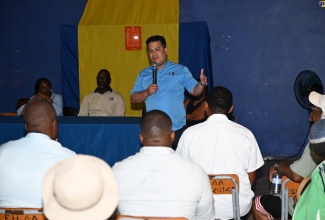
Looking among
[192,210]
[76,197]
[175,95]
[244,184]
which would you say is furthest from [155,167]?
[175,95]

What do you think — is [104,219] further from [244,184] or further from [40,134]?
[244,184]

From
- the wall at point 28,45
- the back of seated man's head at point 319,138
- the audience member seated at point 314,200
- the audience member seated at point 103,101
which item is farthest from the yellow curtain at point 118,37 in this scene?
the audience member seated at point 314,200

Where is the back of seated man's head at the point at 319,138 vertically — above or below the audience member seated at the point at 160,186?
above

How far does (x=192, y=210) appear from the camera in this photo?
255 cm

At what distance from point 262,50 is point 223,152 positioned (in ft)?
15.7

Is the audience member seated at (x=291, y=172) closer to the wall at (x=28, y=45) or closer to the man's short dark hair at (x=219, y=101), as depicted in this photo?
the man's short dark hair at (x=219, y=101)

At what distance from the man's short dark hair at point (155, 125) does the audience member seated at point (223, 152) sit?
0.58m

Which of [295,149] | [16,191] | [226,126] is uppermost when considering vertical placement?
[226,126]

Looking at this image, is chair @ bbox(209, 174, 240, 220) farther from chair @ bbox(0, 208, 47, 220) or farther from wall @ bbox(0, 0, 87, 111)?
wall @ bbox(0, 0, 87, 111)

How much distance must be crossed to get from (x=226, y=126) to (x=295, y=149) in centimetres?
482

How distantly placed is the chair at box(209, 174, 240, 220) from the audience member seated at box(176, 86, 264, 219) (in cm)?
11

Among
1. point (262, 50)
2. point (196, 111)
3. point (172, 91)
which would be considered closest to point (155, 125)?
point (172, 91)

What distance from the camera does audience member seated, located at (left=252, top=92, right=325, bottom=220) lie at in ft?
10.8

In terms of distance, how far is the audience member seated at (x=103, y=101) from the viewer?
22.5 ft
